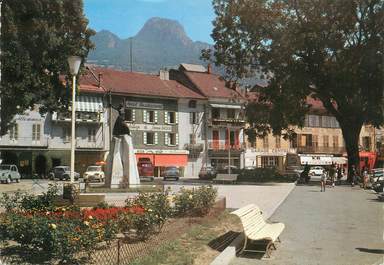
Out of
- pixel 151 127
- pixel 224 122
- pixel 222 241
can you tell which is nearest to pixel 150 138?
pixel 151 127

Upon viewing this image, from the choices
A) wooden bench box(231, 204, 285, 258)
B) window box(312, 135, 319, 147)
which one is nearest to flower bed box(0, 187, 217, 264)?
wooden bench box(231, 204, 285, 258)

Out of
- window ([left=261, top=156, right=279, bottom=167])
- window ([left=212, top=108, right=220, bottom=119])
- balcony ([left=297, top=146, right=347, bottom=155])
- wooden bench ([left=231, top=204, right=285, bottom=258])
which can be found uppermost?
window ([left=212, top=108, right=220, bottom=119])

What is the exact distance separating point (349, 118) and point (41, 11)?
77.5ft

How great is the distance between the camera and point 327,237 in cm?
1289

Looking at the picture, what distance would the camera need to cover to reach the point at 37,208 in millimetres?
12250

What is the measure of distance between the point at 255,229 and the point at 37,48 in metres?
23.4

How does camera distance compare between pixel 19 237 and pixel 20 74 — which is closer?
pixel 19 237

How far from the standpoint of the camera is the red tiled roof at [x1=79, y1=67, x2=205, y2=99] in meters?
69.9

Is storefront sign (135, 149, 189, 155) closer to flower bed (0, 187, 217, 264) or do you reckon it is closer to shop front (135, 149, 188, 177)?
shop front (135, 149, 188, 177)

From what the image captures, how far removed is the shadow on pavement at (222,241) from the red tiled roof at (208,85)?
216ft

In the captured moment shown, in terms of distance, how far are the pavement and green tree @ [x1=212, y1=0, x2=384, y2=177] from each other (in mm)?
21068

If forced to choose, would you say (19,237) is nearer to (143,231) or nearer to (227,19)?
(143,231)

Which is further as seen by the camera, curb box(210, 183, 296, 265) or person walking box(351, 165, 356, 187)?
person walking box(351, 165, 356, 187)

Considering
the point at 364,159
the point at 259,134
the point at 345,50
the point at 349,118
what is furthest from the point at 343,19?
the point at 364,159
